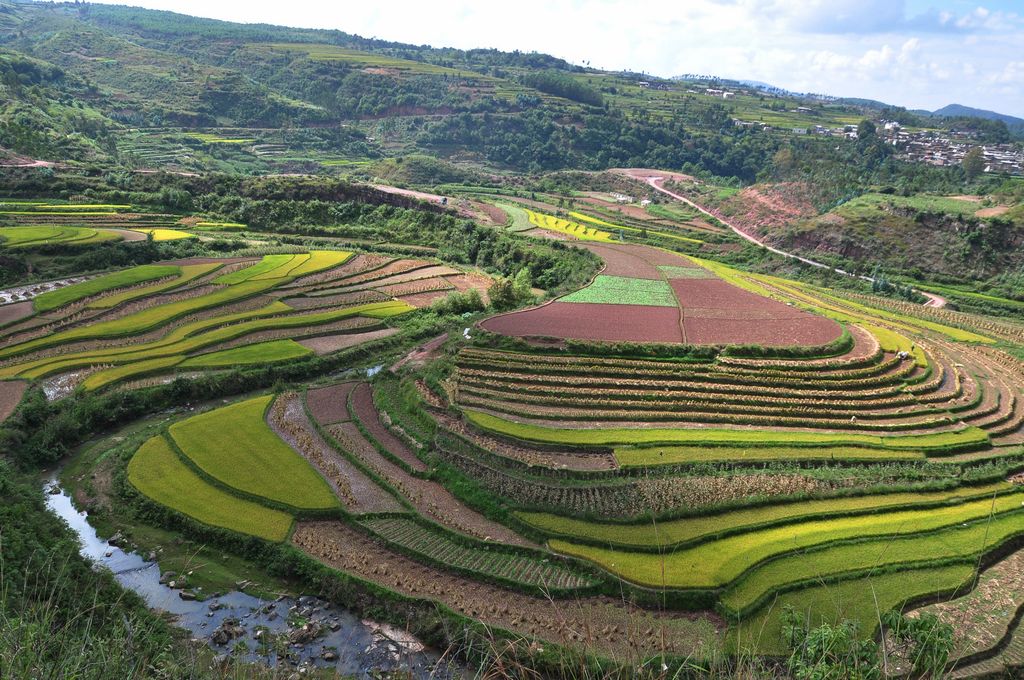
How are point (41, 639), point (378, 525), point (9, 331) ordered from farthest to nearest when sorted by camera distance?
1. point (9, 331)
2. point (378, 525)
3. point (41, 639)

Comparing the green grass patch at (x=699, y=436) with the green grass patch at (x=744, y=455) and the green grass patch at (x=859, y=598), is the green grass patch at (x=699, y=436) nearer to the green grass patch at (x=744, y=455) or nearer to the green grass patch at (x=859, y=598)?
the green grass patch at (x=744, y=455)

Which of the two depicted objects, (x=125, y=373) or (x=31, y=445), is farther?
(x=125, y=373)

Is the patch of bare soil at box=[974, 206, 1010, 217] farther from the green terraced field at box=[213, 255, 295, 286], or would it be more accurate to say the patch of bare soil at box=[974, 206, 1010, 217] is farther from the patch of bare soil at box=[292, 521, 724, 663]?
the green terraced field at box=[213, 255, 295, 286]

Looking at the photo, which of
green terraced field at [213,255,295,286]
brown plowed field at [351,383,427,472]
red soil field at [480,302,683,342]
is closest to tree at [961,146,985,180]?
red soil field at [480,302,683,342]

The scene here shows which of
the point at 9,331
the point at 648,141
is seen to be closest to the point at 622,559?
the point at 9,331

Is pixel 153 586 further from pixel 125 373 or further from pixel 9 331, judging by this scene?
pixel 9 331

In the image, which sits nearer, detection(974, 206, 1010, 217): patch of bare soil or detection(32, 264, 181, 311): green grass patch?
detection(32, 264, 181, 311): green grass patch
